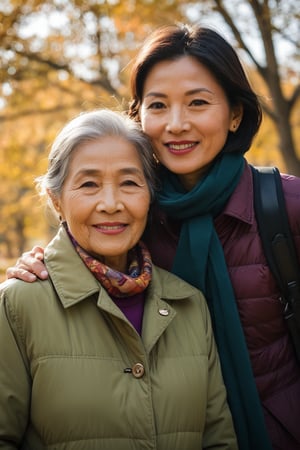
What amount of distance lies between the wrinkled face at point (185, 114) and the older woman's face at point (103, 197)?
1.25 ft

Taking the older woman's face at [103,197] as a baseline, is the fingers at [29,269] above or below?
below

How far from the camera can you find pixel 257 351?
9.35 ft

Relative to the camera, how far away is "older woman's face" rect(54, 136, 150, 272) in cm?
261

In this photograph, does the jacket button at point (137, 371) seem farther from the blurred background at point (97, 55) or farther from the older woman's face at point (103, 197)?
the blurred background at point (97, 55)

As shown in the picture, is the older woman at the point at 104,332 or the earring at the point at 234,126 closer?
the older woman at the point at 104,332

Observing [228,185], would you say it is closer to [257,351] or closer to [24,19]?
[257,351]

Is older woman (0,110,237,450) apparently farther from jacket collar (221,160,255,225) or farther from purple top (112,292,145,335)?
jacket collar (221,160,255,225)

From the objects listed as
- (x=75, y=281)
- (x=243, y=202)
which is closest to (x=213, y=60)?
(x=243, y=202)

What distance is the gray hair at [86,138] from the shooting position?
8.70 ft

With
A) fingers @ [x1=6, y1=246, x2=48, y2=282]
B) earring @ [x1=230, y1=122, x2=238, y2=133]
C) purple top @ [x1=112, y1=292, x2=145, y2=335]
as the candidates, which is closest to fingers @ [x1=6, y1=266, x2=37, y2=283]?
fingers @ [x1=6, y1=246, x2=48, y2=282]

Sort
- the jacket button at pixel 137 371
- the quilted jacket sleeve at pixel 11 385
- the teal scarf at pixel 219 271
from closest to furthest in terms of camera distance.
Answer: the quilted jacket sleeve at pixel 11 385 → the jacket button at pixel 137 371 → the teal scarf at pixel 219 271

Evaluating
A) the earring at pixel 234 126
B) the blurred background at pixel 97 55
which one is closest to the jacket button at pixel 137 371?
the earring at pixel 234 126

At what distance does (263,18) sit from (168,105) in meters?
5.48

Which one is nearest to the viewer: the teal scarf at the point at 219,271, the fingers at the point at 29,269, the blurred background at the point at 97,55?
the fingers at the point at 29,269
